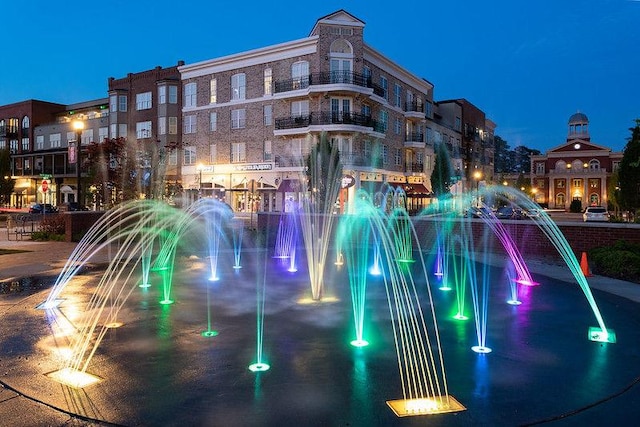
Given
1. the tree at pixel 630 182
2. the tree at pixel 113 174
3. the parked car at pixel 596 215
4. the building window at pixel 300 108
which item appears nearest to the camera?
the tree at pixel 630 182

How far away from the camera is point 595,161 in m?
88.3

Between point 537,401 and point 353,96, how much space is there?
40542 mm

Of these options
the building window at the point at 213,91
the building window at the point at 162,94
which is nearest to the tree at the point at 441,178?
the building window at the point at 213,91

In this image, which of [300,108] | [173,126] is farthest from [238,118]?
[173,126]

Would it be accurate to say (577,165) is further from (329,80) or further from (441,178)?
(329,80)

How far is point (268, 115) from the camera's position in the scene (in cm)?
4731

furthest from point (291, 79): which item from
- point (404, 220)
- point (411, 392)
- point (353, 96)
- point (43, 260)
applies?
point (411, 392)

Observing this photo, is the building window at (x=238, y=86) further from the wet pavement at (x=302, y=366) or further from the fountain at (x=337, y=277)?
the wet pavement at (x=302, y=366)

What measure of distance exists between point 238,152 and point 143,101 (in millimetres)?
15972

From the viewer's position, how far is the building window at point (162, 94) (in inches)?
2144

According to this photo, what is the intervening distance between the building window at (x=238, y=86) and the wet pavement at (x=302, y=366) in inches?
1599

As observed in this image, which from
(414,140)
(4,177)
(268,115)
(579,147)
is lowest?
(4,177)

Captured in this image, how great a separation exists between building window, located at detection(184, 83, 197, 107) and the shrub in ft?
150

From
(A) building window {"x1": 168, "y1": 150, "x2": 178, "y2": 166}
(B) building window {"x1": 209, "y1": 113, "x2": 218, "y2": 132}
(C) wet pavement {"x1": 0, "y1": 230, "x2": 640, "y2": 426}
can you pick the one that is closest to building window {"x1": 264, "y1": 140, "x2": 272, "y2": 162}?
(B) building window {"x1": 209, "y1": 113, "x2": 218, "y2": 132}
